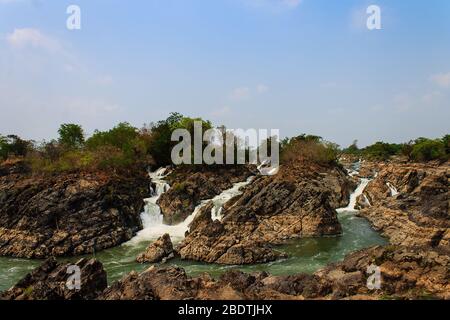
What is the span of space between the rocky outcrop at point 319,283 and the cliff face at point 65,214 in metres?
17.0

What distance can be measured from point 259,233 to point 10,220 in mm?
19796

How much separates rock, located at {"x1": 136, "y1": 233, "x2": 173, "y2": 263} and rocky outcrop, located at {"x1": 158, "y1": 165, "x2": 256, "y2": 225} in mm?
9053

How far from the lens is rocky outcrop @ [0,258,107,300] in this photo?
665 inches

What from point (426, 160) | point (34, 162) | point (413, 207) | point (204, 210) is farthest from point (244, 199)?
point (426, 160)

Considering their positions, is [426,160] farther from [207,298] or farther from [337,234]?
[207,298]

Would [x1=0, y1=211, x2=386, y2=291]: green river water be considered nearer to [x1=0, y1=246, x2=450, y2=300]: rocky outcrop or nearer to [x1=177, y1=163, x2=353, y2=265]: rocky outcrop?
[x1=177, y1=163, x2=353, y2=265]: rocky outcrop

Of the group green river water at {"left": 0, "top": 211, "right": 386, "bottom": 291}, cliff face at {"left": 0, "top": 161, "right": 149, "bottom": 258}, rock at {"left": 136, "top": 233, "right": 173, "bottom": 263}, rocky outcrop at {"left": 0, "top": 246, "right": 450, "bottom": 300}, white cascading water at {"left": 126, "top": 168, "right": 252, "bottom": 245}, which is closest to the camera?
rocky outcrop at {"left": 0, "top": 246, "right": 450, "bottom": 300}

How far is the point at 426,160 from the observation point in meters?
61.1

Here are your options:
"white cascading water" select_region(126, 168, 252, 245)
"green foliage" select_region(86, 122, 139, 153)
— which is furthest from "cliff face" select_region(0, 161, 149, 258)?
"green foliage" select_region(86, 122, 139, 153)

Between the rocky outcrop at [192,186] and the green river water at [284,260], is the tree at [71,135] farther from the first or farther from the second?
the green river water at [284,260]

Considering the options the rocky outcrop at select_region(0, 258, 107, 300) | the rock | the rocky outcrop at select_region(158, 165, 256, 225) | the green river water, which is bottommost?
the green river water

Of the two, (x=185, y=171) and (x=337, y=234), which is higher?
(x=185, y=171)

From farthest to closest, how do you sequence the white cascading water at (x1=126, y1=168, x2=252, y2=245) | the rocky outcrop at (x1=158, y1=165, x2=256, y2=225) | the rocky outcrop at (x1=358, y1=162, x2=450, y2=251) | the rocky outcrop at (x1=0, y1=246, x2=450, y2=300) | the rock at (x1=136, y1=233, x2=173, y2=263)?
the rocky outcrop at (x1=158, y1=165, x2=256, y2=225) → the white cascading water at (x1=126, y1=168, x2=252, y2=245) → the rocky outcrop at (x1=358, y1=162, x2=450, y2=251) → the rock at (x1=136, y1=233, x2=173, y2=263) → the rocky outcrop at (x1=0, y1=246, x2=450, y2=300)

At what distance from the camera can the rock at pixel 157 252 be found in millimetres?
26875
